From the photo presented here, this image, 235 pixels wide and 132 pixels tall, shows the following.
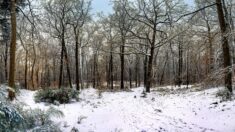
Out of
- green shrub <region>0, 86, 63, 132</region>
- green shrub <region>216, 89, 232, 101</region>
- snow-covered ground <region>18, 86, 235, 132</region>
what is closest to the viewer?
green shrub <region>0, 86, 63, 132</region>

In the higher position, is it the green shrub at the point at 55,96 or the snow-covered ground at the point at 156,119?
the green shrub at the point at 55,96

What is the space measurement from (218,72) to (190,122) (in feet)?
9.70

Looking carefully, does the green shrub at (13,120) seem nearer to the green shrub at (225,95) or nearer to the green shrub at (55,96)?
the green shrub at (55,96)

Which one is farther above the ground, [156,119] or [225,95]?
[225,95]

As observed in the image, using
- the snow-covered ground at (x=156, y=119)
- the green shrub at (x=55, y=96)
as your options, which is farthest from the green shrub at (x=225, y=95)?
the green shrub at (x=55, y=96)

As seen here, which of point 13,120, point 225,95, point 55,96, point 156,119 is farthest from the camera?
point 55,96

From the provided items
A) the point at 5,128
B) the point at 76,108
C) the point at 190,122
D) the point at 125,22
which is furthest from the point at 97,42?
the point at 5,128

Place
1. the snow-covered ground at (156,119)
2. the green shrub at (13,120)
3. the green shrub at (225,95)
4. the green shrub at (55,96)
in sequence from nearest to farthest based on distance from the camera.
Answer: the green shrub at (13,120) < the snow-covered ground at (156,119) < the green shrub at (225,95) < the green shrub at (55,96)

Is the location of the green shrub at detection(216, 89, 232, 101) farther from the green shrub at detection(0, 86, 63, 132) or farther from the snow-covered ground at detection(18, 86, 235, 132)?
the green shrub at detection(0, 86, 63, 132)

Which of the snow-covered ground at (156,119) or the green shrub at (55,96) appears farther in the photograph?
the green shrub at (55,96)

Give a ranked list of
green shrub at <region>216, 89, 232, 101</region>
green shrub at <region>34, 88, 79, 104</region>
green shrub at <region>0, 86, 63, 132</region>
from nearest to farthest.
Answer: green shrub at <region>0, 86, 63, 132</region> → green shrub at <region>216, 89, 232, 101</region> → green shrub at <region>34, 88, 79, 104</region>

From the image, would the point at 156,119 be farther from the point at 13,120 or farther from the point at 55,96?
the point at 13,120

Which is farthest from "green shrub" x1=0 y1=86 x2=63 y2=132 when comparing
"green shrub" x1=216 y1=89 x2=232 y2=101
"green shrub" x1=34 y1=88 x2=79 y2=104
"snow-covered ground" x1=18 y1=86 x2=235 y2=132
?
"green shrub" x1=216 y1=89 x2=232 y2=101

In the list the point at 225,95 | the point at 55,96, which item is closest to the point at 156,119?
the point at 225,95
